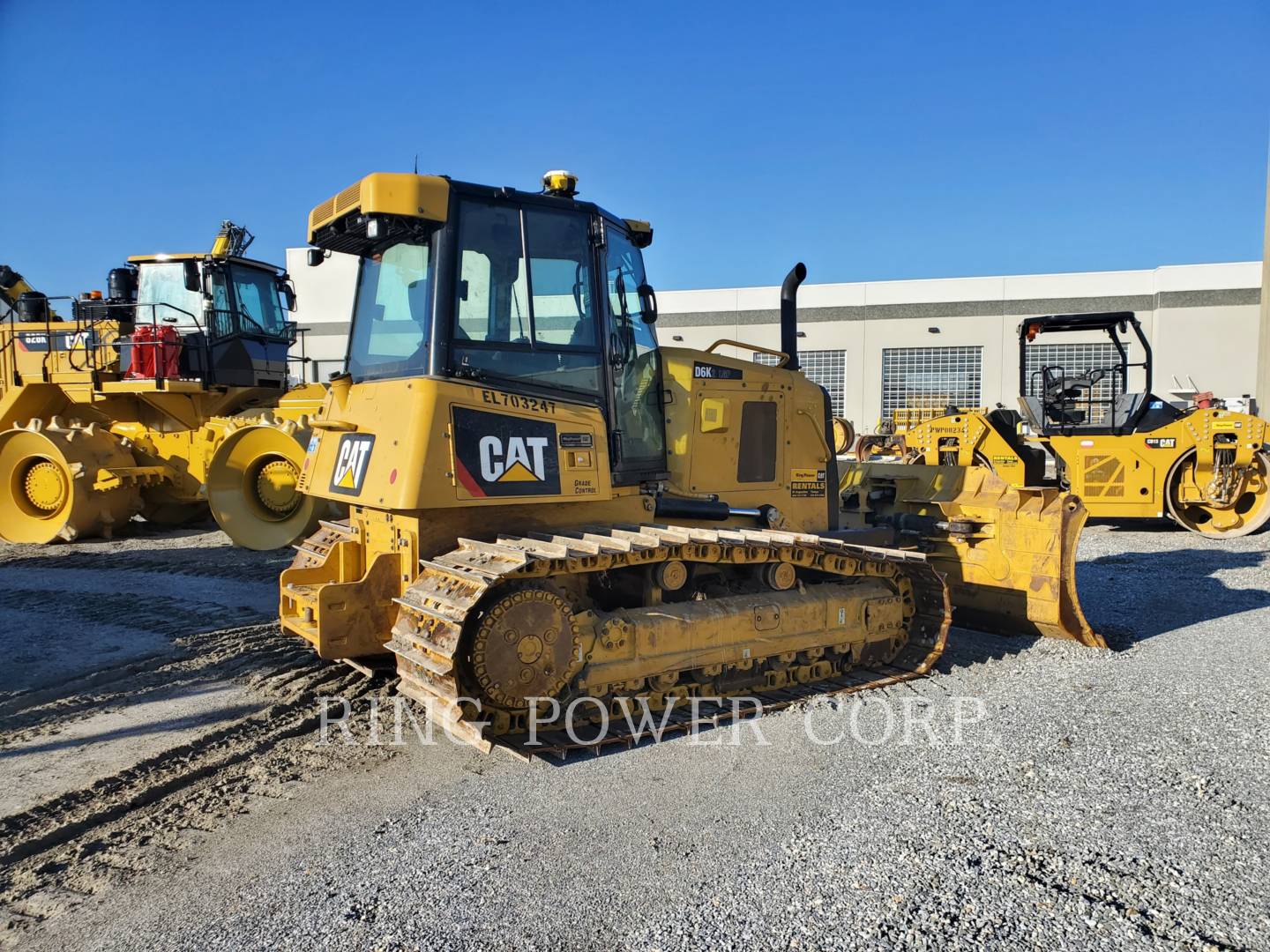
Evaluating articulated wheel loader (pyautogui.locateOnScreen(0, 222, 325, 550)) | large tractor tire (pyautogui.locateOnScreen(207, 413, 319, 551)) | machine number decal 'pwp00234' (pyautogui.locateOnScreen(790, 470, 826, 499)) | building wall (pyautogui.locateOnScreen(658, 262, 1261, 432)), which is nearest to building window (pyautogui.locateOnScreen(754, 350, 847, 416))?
building wall (pyautogui.locateOnScreen(658, 262, 1261, 432))

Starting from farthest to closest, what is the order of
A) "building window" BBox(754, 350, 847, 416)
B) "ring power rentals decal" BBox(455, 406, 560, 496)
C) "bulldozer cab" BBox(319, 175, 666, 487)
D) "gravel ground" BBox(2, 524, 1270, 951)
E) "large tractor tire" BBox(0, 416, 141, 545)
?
"building window" BBox(754, 350, 847, 416) < "large tractor tire" BBox(0, 416, 141, 545) < "bulldozer cab" BBox(319, 175, 666, 487) < "ring power rentals decal" BBox(455, 406, 560, 496) < "gravel ground" BBox(2, 524, 1270, 951)

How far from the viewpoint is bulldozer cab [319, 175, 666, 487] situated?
4852 millimetres

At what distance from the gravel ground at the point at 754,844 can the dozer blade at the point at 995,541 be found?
1.14m

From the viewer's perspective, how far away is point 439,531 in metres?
4.95

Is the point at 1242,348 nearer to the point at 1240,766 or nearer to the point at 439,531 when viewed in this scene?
the point at 1240,766

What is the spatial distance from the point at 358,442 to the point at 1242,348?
1269 inches

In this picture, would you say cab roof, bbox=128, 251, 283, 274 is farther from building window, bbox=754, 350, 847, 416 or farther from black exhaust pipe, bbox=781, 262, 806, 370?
building window, bbox=754, 350, 847, 416

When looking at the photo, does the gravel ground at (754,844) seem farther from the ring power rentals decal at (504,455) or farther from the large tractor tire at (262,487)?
the large tractor tire at (262,487)

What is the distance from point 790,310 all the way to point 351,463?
3.59 m

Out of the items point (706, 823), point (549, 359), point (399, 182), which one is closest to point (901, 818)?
point (706, 823)

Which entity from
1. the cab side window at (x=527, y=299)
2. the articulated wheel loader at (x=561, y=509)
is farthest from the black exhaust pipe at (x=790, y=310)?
→ the cab side window at (x=527, y=299)

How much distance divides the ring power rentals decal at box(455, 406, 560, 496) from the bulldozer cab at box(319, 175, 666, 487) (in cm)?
16

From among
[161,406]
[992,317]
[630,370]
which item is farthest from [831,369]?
[630,370]

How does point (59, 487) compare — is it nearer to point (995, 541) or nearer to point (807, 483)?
point (807, 483)
